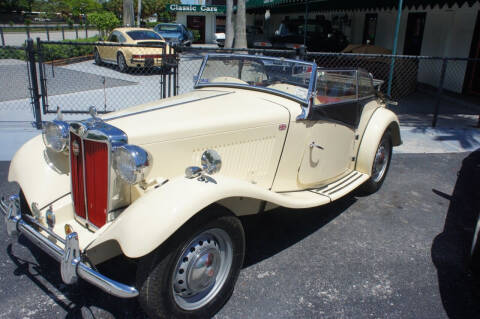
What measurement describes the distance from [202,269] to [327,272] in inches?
45.6

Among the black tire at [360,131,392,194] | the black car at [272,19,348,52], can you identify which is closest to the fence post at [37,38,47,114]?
the black tire at [360,131,392,194]

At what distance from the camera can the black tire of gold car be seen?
2213mm

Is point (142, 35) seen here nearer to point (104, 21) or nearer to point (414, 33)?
point (414, 33)

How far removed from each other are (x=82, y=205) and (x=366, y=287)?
216 cm

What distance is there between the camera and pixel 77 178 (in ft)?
8.89

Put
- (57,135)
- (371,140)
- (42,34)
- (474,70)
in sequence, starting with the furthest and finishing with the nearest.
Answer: (42,34) → (474,70) → (371,140) → (57,135)

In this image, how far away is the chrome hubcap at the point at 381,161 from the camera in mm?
4660

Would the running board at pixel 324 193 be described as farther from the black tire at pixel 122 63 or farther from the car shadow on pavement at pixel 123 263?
the black tire at pixel 122 63

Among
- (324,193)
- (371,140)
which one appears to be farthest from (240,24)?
(324,193)

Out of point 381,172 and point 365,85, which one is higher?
point 365,85

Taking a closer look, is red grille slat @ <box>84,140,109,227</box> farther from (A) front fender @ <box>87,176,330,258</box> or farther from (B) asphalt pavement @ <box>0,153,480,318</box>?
(B) asphalt pavement @ <box>0,153,480,318</box>

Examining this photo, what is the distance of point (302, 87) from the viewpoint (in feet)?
11.6

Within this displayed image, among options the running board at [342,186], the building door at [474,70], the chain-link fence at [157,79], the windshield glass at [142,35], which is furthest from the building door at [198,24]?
the running board at [342,186]

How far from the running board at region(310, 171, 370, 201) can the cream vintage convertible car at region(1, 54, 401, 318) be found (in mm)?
25
